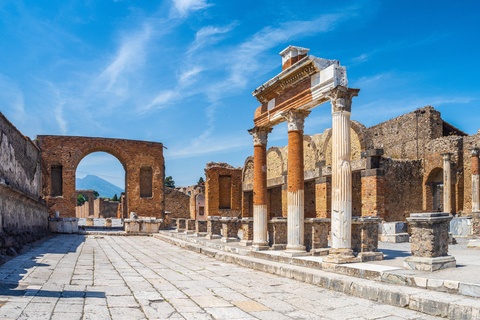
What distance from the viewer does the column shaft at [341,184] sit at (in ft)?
24.9

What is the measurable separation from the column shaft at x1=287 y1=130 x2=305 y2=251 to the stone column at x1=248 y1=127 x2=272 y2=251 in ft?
4.19

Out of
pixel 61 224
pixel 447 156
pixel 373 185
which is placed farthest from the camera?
pixel 61 224

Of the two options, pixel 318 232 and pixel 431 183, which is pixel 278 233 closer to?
pixel 318 232

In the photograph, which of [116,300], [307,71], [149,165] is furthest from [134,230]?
[116,300]

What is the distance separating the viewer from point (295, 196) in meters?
9.41

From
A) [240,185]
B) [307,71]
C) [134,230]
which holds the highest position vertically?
[307,71]

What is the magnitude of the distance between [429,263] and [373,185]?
887 centimetres

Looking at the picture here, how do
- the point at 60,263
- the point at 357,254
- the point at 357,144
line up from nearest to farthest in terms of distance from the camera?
the point at 357,254, the point at 60,263, the point at 357,144

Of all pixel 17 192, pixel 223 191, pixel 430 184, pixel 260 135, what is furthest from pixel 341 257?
pixel 223 191

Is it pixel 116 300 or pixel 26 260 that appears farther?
pixel 26 260

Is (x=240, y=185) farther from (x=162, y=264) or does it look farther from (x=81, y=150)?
(x=162, y=264)

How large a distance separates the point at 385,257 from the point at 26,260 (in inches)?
300

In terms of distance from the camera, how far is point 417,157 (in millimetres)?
22219

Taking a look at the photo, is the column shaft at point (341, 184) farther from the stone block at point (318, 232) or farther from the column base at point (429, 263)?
the column base at point (429, 263)
